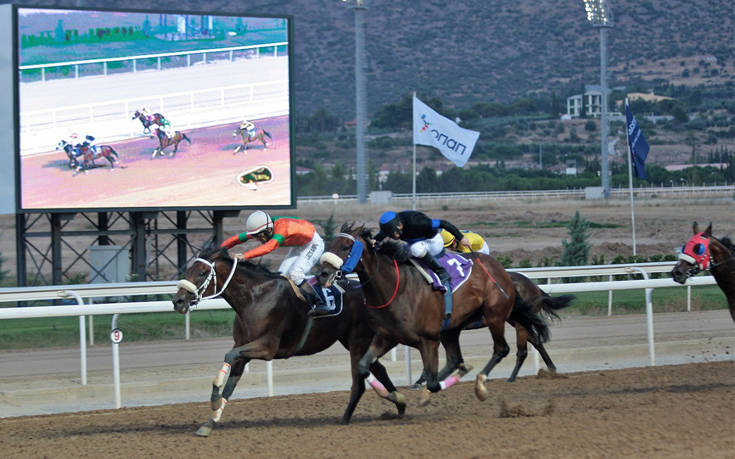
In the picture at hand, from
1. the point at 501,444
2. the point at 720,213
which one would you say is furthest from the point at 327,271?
the point at 720,213

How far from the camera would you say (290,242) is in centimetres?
702

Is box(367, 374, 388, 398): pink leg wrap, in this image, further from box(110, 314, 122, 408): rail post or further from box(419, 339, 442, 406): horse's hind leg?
box(110, 314, 122, 408): rail post

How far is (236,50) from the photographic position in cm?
1783

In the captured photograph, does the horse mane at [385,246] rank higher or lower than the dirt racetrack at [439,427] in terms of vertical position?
higher

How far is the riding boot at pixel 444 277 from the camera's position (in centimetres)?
707

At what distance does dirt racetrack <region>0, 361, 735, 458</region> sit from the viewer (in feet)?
18.9

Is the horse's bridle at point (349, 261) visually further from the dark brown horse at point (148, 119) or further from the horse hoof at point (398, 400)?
the dark brown horse at point (148, 119)

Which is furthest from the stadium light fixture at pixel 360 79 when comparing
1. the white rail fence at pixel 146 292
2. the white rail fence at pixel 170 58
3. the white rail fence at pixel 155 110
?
the white rail fence at pixel 146 292

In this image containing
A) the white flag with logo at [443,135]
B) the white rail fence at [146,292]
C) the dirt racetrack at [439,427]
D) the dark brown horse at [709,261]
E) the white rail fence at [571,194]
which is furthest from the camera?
the white rail fence at [571,194]

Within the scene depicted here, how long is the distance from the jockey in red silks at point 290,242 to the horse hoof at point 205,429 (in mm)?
1013

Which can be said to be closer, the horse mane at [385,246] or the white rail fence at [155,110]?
the horse mane at [385,246]

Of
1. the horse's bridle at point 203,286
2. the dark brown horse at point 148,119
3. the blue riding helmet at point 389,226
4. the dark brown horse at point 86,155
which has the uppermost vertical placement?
the dark brown horse at point 148,119

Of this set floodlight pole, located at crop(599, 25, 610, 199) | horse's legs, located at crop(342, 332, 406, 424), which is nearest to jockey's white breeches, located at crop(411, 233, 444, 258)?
horse's legs, located at crop(342, 332, 406, 424)

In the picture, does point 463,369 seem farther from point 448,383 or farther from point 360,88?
point 360,88
